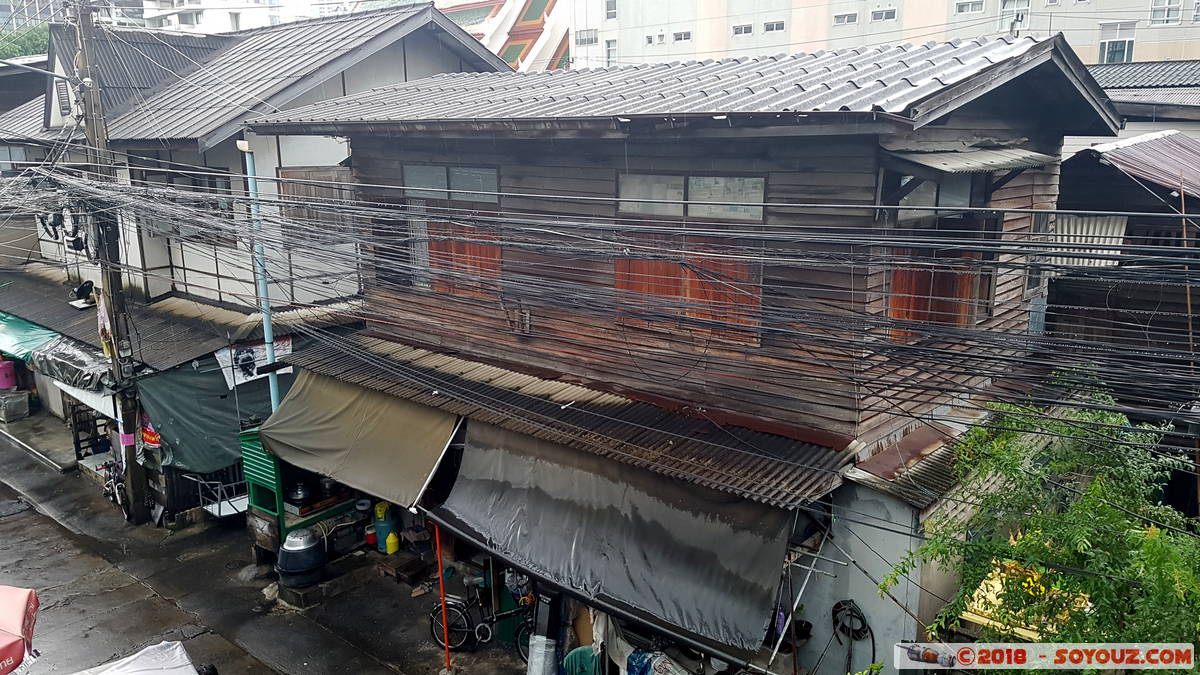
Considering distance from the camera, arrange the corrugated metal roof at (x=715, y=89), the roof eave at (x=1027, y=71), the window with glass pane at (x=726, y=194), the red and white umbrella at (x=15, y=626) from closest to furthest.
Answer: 1. the roof eave at (x=1027, y=71)
2. the corrugated metal roof at (x=715, y=89)
3. the red and white umbrella at (x=15, y=626)
4. the window with glass pane at (x=726, y=194)

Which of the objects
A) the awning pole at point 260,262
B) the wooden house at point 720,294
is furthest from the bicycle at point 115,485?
the wooden house at point 720,294

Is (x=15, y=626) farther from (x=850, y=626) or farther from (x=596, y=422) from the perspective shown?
(x=850, y=626)

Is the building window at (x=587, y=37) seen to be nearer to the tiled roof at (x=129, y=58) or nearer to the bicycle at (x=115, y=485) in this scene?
the tiled roof at (x=129, y=58)

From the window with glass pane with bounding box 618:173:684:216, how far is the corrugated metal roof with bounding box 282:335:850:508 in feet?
8.58

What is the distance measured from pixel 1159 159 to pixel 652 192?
9136mm

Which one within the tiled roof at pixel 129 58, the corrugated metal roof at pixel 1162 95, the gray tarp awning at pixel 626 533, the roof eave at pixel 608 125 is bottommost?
the gray tarp awning at pixel 626 533

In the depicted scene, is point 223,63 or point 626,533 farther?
point 223,63

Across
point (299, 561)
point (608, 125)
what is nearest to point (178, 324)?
point (299, 561)

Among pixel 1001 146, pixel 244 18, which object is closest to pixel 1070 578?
pixel 1001 146

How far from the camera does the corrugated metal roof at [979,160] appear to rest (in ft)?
27.2

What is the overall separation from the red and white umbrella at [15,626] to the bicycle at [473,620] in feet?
17.2

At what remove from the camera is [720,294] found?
9930 mm

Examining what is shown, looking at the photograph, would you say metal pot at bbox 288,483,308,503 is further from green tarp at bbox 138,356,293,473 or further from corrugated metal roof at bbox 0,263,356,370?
corrugated metal roof at bbox 0,263,356,370

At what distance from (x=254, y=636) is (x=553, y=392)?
660 cm
